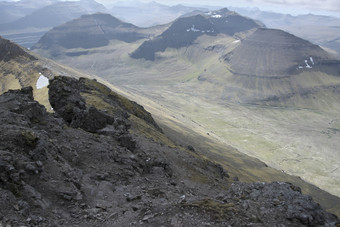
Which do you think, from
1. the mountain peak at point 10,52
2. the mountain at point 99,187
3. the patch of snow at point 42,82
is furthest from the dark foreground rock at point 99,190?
the mountain peak at point 10,52

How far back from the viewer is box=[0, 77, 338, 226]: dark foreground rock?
23922 mm

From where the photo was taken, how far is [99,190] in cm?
3031

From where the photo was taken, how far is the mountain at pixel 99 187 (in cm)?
2409

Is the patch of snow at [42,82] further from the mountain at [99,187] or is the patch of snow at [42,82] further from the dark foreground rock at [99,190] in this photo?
the dark foreground rock at [99,190]

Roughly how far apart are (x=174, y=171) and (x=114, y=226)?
84.6 feet

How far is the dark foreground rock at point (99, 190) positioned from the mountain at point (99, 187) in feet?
0.27

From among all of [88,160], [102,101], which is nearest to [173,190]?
[88,160]

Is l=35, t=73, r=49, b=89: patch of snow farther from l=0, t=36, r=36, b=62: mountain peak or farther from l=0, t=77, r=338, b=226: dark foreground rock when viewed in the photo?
l=0, t=77, r=338, b=226: dark foreground rock

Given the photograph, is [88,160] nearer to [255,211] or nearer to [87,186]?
[87,186]

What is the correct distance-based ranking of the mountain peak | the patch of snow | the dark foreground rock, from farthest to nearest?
the mountain peak < the patch of snow < the dark foreground rock

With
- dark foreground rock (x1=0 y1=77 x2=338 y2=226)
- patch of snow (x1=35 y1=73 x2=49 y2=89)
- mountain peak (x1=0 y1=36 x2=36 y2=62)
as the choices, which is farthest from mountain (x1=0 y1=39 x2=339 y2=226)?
mountain peak (x1=0 y1=36 x2=36 y2=62)

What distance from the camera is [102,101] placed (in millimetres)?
76375

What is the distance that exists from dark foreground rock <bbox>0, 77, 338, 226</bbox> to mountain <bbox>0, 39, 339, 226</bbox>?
83 millimetres

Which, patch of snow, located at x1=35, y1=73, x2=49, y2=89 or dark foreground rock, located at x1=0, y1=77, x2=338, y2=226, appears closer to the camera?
dark foreground rock, located at x1=0, y1=77, x2=338, y2=226
